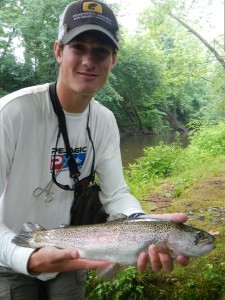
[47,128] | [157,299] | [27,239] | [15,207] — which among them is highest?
[47,128]

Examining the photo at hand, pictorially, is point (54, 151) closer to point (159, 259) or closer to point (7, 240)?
point (7, 240)

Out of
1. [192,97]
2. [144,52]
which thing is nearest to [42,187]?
[144,52]

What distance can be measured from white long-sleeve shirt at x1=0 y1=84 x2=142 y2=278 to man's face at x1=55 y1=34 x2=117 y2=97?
20 cm

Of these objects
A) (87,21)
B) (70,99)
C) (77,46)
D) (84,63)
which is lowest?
(70,99)

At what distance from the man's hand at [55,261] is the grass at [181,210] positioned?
4.93ft

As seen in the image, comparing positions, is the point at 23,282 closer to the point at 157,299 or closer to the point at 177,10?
the point at 157,299

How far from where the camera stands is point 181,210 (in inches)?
213

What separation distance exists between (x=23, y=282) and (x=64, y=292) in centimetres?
34

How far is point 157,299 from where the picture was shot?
10.4ft

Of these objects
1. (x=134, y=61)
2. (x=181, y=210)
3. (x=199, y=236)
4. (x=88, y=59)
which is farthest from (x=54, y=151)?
(x=134, y=61)

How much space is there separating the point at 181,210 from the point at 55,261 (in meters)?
3.86

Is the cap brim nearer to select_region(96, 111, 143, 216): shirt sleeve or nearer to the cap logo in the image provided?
the cap logo

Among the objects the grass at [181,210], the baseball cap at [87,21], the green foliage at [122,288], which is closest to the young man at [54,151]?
the baseball cap at [87,21]

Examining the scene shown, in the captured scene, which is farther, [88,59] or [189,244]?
[88,59]
